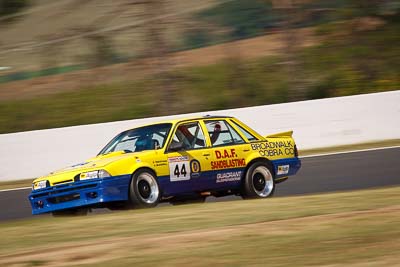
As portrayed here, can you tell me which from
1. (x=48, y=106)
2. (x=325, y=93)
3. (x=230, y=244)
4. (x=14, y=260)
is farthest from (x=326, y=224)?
(x=48, y=106)

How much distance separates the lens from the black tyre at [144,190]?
11.7 metres

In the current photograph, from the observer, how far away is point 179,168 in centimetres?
1232

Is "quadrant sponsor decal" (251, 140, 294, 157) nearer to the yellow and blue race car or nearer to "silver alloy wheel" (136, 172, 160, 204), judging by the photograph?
the yellow and blue race car

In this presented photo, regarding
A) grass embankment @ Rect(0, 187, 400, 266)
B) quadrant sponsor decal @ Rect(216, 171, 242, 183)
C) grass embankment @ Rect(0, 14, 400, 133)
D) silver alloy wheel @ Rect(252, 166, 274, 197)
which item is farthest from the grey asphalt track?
grass embankment @ Rect(0, 14, 400, 133)

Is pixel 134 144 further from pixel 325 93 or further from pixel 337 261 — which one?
pixel 325 93

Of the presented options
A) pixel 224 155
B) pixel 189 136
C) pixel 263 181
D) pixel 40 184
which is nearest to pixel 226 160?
pixel 224 155

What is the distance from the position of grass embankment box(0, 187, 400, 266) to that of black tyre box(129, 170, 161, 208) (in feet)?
2.80

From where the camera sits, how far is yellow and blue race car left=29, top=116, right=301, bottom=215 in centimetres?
1162

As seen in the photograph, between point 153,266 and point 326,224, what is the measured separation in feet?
7.38

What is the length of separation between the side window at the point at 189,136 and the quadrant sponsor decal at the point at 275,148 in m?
0.86

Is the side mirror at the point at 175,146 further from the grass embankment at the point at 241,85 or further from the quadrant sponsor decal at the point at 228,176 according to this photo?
the grass embankment at the point at 241,85

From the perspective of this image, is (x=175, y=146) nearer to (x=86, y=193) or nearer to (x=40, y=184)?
(x=86, y=193)

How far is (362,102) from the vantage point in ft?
70.4

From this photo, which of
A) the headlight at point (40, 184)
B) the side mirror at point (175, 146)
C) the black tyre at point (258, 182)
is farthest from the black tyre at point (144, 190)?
the black tyre at point (258, 182)
